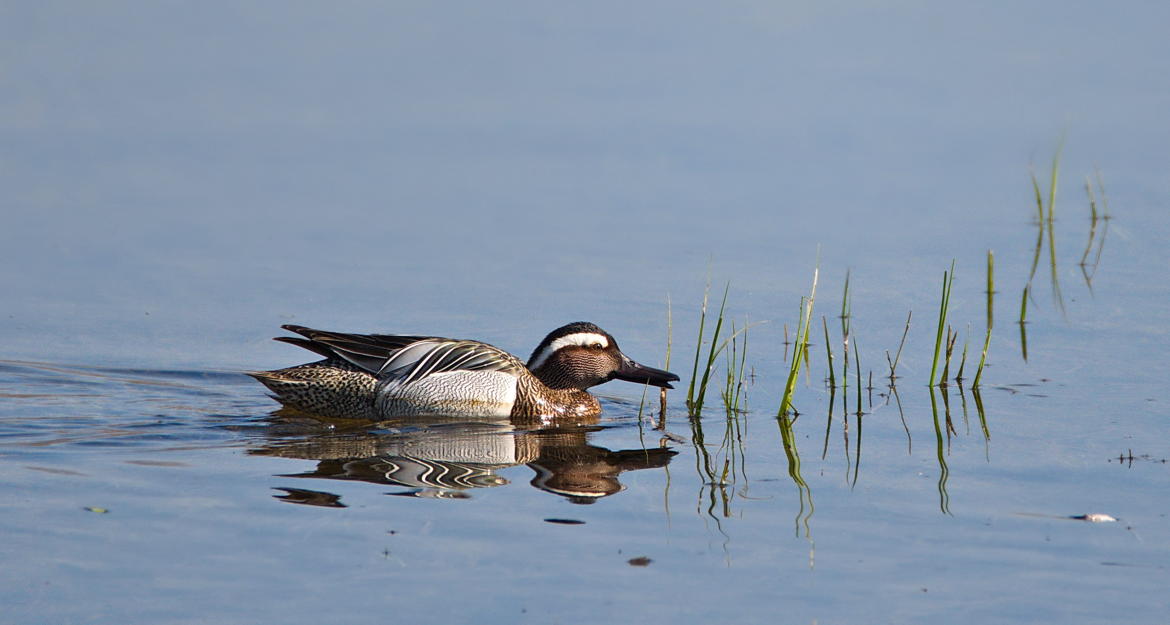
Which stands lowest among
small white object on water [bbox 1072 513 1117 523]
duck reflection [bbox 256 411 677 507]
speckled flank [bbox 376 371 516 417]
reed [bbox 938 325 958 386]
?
small white object on water [bbox 1072 513 1117 523]

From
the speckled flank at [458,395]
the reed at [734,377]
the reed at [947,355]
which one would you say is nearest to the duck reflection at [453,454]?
the speckled flank at [458,395]

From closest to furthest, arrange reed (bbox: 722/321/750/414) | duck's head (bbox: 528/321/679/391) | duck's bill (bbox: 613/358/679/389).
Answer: reed (bbox: 722/321/750/414) → duck's bill (bbox: 613/358/679/389) → duck's head (bbox: 528/321/679/391)

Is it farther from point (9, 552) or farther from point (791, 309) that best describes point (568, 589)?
point (791, 309)

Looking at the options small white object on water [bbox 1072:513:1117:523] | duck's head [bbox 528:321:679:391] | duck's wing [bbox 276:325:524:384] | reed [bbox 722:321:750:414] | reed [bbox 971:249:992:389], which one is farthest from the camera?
duck's head [bbox 528:321:679:391]

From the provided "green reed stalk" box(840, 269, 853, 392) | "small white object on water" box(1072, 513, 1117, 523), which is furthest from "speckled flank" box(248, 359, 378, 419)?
"small white object on water" box(1072, 513, 1117, 523)

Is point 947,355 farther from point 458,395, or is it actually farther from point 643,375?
point 458,395

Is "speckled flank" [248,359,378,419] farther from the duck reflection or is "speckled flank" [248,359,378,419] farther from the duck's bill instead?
the duck's bill

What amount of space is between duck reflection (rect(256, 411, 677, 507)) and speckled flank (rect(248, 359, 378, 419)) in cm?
18

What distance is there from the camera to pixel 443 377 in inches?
373

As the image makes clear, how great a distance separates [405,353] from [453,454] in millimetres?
1467

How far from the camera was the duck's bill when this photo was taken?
30.3 feet

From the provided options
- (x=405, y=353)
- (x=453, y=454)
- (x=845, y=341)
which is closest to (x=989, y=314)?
(x=845, y=341)

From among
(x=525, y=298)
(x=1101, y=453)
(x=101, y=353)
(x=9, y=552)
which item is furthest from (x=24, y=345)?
(x=1101, y=453)

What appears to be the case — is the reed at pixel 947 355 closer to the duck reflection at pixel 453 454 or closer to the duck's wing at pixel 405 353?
the duck reflection at pixel 453 454
